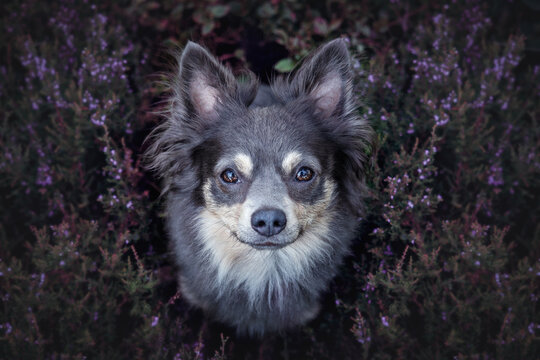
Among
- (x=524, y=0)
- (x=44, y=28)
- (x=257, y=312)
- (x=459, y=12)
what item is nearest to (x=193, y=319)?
(x=257, y=312)

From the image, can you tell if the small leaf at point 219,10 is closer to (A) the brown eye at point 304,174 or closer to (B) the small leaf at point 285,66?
(B) the small leaf at point 285,66

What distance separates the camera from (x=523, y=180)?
13.7ft

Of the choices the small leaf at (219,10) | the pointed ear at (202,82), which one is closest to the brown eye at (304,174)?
the pointed ear at (202,82)

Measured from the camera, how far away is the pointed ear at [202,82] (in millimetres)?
3235

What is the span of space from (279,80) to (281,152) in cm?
90

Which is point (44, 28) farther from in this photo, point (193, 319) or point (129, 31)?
point (193, 319)

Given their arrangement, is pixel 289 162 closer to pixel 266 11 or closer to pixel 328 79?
pixel 328 79

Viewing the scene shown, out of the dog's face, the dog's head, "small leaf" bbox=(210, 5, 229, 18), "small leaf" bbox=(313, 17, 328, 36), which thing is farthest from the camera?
"small leaf" bbox=(210, 5, 229, 18)

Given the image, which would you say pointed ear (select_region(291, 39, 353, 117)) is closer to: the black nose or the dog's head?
the dog's head

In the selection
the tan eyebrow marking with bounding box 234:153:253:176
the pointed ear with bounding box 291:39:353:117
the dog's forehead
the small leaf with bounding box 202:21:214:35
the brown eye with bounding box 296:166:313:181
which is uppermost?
the small leaf with bounding box 202:21:214:35

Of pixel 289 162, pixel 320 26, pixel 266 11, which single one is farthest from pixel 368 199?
pixel 266 11

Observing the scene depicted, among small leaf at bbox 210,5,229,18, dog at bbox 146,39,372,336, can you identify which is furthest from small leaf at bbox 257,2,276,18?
dog at bbox 146,39,372,336

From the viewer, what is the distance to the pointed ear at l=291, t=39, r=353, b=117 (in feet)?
10.8

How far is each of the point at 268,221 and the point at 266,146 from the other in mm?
627
